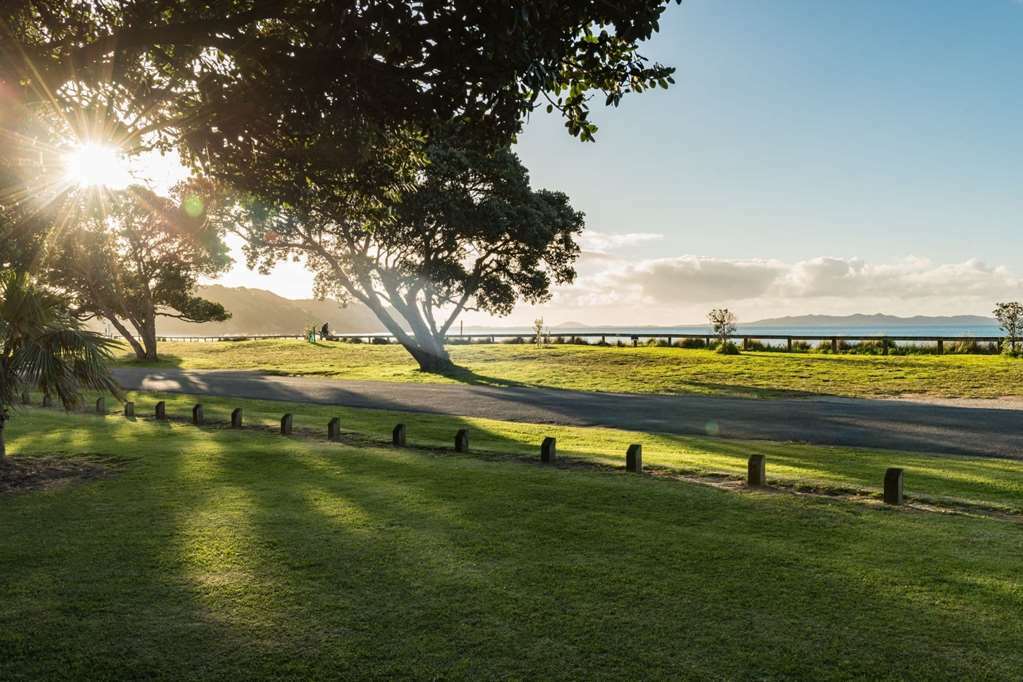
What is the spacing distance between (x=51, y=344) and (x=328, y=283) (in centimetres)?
3050

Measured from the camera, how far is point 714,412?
17.9 meters

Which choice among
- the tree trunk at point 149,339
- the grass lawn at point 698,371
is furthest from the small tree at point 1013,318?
the tree trunk at point 149,339

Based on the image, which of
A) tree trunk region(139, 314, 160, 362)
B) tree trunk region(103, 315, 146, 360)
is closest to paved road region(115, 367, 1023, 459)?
tree trunk region(139, 314, 160, 362)

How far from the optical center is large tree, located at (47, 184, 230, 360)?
1613 inches

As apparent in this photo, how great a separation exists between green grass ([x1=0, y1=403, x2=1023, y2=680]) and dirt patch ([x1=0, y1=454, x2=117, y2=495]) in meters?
0.51

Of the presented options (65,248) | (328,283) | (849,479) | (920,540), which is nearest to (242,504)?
(920,540)

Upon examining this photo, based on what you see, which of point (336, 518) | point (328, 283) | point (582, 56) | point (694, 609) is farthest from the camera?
point (328, 283)

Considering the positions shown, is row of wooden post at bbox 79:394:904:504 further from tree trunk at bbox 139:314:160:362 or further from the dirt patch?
tree trunk at bbox 139:314:160:362

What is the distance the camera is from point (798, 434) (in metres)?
14.3

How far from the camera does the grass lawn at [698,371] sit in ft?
80.8

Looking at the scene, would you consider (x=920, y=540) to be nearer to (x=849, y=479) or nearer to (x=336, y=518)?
(x=849, y=479)

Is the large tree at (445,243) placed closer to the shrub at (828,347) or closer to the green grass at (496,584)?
the shrub at (828,347)

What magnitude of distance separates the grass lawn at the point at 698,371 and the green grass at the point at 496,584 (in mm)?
19082

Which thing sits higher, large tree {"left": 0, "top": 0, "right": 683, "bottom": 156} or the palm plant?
large tree {"left": 0, "top": 0, "right": 683, "bottom": 156}
